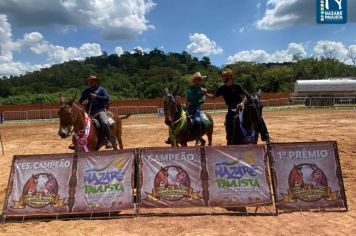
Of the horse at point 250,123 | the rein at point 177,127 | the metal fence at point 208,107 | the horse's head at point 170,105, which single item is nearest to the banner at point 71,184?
the horse's head at point 170,105

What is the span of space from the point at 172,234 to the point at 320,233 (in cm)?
255

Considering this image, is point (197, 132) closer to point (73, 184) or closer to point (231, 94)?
point (231, 94)

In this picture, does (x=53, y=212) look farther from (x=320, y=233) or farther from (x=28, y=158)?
(x=320, y=233)

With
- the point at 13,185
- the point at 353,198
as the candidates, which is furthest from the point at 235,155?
the point at 13,185

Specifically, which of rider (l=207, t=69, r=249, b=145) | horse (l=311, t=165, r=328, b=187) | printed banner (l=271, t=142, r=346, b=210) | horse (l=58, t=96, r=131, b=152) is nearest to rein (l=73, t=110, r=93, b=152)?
horse (l=58, t=96, r=131, b=152)

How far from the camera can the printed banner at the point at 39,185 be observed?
8.58m

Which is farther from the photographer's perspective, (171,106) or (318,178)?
(171,106)

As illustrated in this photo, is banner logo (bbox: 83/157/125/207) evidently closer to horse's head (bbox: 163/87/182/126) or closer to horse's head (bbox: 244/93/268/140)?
horse's head (bbox: 163/87/182/126)

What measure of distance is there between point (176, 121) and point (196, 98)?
3.08ft

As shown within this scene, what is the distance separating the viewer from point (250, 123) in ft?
33.8

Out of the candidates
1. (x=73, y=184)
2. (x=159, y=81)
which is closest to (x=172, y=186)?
(x=73, y=184)

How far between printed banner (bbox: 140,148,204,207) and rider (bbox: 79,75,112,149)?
283 cm

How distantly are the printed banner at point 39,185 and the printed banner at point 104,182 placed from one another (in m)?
0.31

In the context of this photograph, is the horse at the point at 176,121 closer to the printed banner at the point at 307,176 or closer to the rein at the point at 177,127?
the rein at the point at 177,127
